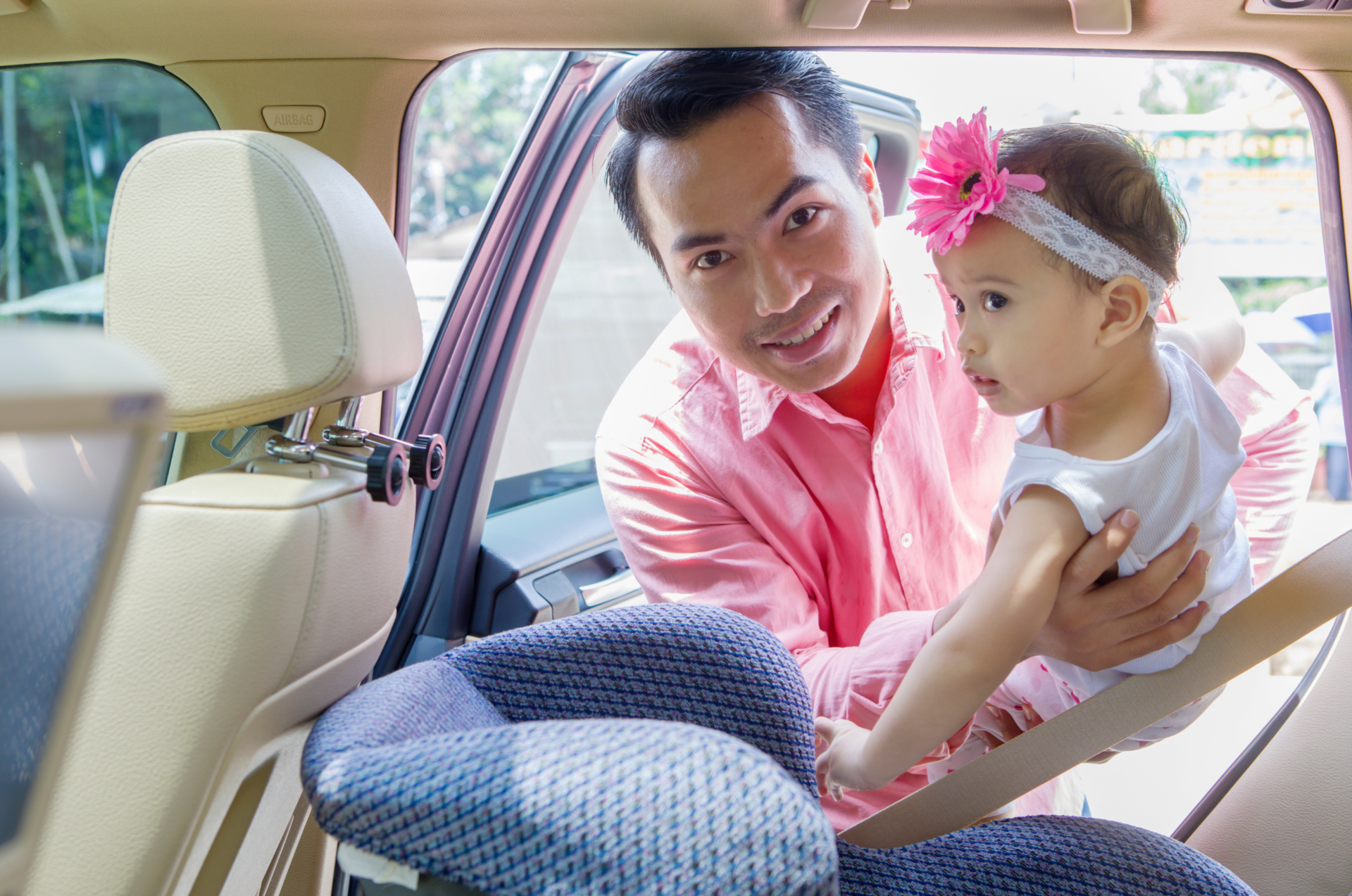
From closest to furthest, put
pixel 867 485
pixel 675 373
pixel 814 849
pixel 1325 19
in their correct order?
pixel 814 849 → pixel 1325 19 → pixel 867 485 → pixel 675 373

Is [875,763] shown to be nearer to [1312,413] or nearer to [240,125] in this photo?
[1312,413]

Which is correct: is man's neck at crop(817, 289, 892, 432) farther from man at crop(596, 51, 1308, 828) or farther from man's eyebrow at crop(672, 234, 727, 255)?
man's eyebrow at crop(672, 234, 727, 255)

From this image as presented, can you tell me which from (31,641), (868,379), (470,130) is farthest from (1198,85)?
(31,641)

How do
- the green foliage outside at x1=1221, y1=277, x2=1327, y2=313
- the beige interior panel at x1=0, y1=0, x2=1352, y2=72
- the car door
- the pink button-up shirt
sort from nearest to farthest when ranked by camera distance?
the beige interior panel at x1=0, y1=0, x2=1352, y2=72 → the pink button-up shirt → the car door → the green foliage outside at x1=1221, y1=277, x2=1327, y2=313

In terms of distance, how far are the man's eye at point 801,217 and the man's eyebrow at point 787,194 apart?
0.03 meters

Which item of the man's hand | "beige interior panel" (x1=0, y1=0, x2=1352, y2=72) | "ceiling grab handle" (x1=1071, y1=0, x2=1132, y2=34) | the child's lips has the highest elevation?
"ceiling grab handle" (x1=1071, y1=0, x2=1132, y2=34)

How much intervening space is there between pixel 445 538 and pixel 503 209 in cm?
69

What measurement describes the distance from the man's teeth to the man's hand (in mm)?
574

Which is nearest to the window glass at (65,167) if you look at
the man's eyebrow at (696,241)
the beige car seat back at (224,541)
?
the beige car seat back at (224,541)

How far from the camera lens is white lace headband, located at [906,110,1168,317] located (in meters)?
1.08

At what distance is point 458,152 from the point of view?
7.44ft

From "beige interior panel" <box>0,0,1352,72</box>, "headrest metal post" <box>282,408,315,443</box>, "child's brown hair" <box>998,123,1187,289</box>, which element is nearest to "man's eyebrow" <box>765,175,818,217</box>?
"beige interior panel" <box>0,0,1352,72</box>

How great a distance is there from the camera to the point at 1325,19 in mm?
1131

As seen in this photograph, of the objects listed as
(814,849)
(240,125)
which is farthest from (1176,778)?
(240,125)
